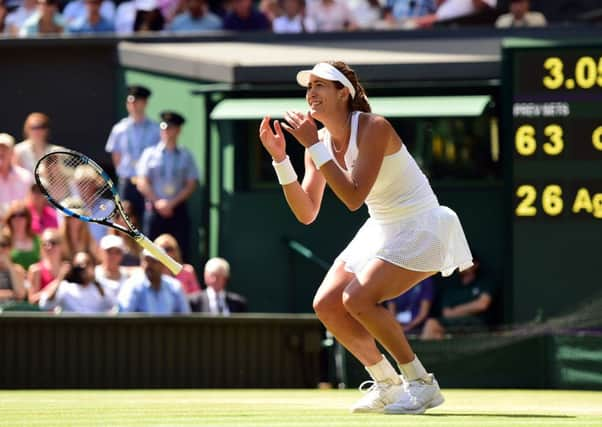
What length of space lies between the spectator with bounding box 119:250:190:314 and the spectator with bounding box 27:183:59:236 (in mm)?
1775

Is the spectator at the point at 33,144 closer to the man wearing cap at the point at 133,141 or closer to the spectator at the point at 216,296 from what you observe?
the man wearing cap at the point at 133,141

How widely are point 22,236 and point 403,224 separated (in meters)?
7.33

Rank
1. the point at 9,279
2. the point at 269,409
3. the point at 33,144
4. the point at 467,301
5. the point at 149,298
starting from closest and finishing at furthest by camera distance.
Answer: the point at 269,409 → the point at 149,298 → the point at 9,279 → the point at 467,301 → the point at 33,144

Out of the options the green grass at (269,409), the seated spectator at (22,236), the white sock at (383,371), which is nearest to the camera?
the green grass at (269,409)

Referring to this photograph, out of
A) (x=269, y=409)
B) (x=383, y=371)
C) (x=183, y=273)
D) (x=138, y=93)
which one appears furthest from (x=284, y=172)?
(x=138, y=93)

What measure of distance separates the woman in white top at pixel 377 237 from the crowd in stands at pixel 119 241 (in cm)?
525

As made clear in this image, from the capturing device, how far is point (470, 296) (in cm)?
1445

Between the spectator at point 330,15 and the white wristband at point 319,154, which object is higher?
the white wristband at point 319,154

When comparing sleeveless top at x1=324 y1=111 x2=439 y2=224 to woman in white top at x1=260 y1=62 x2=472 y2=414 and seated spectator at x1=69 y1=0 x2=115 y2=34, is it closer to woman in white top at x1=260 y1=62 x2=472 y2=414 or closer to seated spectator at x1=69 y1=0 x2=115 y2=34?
woman in white top at x1=260 y1=62 x2=472 y2=414

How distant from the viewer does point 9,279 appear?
1395cm

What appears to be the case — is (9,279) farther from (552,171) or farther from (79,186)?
(552,171)

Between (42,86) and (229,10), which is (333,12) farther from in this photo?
(42,86)

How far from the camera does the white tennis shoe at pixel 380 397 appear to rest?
319 inches

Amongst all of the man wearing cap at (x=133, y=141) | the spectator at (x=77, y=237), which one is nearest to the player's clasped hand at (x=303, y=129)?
the spectator at (x=77, y=237)
